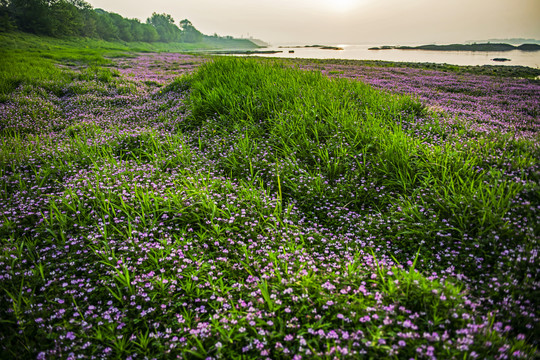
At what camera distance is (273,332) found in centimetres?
250

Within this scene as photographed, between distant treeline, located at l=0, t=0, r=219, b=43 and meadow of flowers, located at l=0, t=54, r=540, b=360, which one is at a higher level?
distant treeline, located at l=0, t=0, r=219, b=43

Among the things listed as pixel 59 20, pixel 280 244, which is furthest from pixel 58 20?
pixel 280 244

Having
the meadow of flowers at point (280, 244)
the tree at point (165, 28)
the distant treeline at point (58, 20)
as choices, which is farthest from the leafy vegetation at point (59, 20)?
the meadow of flowers at point (280, 244)

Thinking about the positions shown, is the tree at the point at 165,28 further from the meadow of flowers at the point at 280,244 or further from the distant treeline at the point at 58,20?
the meadow of flowers at the point at 280,244

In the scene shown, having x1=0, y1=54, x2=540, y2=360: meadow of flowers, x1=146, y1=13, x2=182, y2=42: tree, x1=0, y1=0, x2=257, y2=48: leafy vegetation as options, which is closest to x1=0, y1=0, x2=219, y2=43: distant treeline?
x1=0, y1=0, x2=257, y2=48: leafy vegetation

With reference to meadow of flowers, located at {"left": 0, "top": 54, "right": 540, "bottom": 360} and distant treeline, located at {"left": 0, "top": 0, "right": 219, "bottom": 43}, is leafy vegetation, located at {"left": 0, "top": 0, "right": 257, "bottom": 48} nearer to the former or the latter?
distant treeline, located at {"left": 0, "top": 0, "right": 219, "bottom": 43}

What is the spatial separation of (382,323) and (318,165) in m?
3.57

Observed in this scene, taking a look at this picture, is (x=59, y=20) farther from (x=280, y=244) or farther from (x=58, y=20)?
(x=280, y=244)

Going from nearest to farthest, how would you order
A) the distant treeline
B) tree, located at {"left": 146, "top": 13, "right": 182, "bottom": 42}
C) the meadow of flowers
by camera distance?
the meadow of flowers → the distant treeline → tree, located at {"left": 146, "top": 13, "right": 182, "bottom": 42}

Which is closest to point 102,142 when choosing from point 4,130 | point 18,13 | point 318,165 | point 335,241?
point 4,130

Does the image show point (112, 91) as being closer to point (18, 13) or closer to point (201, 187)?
point (201, 187)

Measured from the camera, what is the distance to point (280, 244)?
3.90m

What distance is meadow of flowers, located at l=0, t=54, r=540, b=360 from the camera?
2.56 metres

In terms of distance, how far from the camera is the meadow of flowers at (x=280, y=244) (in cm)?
256
